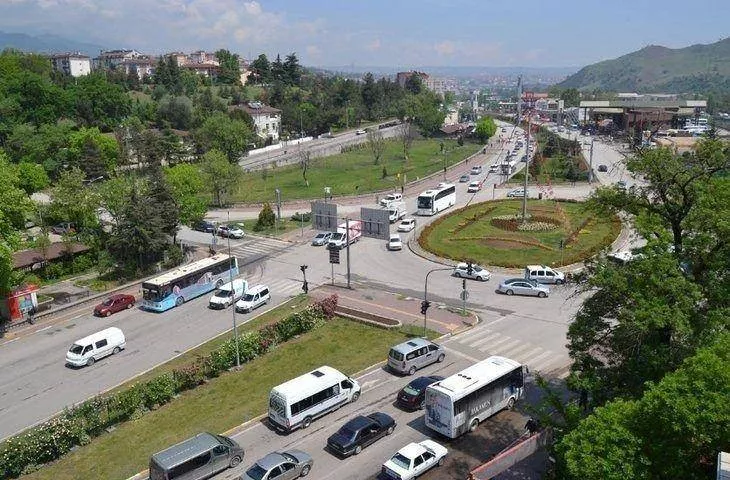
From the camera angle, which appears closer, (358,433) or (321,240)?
(358,433)

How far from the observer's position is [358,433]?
78.9 ft

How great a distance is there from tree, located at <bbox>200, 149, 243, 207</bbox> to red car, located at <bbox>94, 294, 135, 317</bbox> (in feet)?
105

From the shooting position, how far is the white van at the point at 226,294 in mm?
42594

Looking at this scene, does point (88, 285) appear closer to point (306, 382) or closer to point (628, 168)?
point (306, 382)

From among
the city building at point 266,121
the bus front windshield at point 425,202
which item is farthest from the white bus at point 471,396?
the city building at point 266,121

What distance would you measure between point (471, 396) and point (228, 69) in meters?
174

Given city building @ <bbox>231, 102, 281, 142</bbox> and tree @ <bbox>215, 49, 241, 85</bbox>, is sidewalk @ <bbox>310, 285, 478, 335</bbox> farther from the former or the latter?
tree @ <bbox>215, 49, 241, 85</bbox>

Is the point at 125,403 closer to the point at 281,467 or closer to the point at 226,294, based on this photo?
the point at 281,467

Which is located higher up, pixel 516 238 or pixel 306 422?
pixel 516 238

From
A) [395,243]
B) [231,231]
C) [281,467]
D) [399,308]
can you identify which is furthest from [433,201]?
[281,467]

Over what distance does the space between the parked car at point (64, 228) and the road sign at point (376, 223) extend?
3010 cm

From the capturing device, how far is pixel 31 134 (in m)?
95.4

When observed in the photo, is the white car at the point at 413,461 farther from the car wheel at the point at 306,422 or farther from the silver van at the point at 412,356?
the silver van at the point at 412,356

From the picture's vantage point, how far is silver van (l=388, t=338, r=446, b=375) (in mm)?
30344
